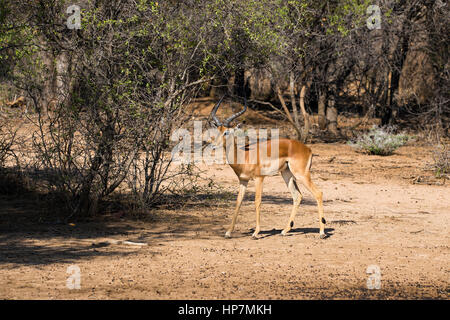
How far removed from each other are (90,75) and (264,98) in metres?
17.0

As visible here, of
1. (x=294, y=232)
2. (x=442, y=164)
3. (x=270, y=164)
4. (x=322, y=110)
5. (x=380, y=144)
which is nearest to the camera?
(x=270, y=164)

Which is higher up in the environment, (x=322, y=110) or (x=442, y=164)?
(x=322, y=110)

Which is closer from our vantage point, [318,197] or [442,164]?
[318,197]

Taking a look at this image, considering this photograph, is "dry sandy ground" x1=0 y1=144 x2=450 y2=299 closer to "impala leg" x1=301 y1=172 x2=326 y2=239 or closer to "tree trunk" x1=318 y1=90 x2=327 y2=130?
"impala leg" x1=301 y1=172 x2=326 y2=239

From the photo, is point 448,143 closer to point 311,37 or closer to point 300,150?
→ point 311,37

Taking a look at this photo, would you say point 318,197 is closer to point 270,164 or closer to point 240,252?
point 270,164

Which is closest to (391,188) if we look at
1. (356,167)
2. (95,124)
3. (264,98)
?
(356,167)

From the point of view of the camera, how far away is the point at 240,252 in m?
7.91

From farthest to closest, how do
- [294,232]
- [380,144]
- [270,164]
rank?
[380,144], [294,232], [270,164]

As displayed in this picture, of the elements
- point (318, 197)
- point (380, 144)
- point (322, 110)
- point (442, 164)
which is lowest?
point (318, 197)

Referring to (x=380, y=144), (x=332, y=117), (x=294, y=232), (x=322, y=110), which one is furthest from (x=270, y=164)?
(x=332, y=117)

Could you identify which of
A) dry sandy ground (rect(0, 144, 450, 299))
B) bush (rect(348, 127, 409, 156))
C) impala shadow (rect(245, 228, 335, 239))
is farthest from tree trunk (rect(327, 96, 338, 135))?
impala shadow (rect(245, 228, 335, 239))

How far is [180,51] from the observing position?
32.8ft
